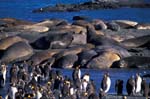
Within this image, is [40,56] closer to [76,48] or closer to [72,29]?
[76,48]

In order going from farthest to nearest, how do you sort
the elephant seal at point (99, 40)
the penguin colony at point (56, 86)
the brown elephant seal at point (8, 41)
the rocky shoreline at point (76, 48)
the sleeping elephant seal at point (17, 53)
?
the elephant seal at point (99, 40)
the brown elephant seal at point (8, 41)
the sleeping elephant seal at point (17, 53)
the rocky shoreline at point (76, 48)
the penguin colony at point (56, 86)

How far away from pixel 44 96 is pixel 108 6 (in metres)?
115

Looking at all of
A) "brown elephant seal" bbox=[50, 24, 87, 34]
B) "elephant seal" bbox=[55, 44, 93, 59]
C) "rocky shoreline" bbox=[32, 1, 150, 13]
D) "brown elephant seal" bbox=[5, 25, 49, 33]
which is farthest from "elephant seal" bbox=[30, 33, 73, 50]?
"rocky shoreline" bbox=[32, 1, 150, 13]

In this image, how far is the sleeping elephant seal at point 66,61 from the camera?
51.7m

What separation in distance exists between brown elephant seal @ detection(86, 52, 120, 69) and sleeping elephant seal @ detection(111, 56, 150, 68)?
40cm

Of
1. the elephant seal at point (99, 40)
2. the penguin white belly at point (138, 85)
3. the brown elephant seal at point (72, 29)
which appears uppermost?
the penguin white belly at point (138, 85)

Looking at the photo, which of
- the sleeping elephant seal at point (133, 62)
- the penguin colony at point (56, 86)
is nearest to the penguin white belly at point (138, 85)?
the penguin colony at point (56, 86)

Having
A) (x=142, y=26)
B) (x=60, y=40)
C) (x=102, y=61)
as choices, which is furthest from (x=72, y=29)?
(x=102, y=61)

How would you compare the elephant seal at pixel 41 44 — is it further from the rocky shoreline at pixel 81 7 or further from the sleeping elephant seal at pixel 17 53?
the rocky shoreline at pixel 81 7

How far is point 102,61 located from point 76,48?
15.0 feet

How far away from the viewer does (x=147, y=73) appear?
48.9 metres

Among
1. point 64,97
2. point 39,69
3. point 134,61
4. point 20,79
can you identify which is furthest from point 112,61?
point 64,97

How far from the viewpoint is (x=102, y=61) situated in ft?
169

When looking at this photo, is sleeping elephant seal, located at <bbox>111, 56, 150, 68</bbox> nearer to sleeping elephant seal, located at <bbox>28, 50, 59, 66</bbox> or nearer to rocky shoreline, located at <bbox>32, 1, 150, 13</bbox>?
sleeping elephant seal, located at <bbox>28, 50, 59, 66</bbox>
